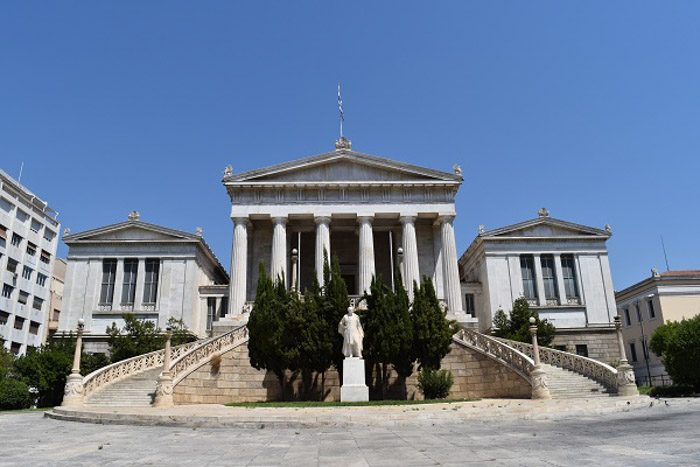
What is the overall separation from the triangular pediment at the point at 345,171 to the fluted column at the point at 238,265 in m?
3.76

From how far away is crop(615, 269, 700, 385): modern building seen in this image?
47.7m

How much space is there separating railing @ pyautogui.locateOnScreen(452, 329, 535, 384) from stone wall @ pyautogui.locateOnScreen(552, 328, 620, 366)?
57.8 feet

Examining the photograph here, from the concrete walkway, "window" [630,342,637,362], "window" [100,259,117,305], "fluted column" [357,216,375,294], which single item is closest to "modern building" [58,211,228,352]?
"window" [100,259,117,305]

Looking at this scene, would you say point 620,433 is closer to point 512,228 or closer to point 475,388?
point 475,388

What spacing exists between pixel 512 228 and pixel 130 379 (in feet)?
104

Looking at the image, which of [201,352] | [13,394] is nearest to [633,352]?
[201,352]

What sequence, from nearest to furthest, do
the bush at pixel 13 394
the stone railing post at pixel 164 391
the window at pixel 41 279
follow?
1. the stone railing post at pixel 164 391
2. the bush at pixel 13 394
3. the window at pixel 41 279

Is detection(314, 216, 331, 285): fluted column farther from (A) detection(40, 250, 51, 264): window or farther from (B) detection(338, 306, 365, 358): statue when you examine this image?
(A) detection(40, 250, 51, 264): window

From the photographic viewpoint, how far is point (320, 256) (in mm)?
39094

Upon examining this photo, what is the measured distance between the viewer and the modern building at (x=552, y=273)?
43.2m

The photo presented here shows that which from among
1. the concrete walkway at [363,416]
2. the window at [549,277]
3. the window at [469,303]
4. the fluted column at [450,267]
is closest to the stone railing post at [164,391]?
the concrete walkway at [363,416]

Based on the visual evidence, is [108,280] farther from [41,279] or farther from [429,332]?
[429,332]

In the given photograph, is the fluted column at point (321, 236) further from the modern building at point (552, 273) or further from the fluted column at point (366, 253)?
the modern building at point (552, 273)

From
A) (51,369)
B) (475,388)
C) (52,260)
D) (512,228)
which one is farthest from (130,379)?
(52,260)
